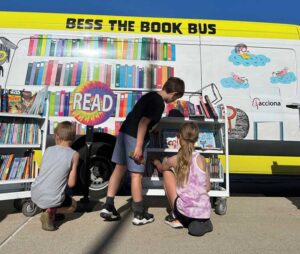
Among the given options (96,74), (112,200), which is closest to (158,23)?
(96,74)

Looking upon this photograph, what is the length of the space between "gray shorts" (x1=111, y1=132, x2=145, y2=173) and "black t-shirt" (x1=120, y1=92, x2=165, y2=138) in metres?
0.07

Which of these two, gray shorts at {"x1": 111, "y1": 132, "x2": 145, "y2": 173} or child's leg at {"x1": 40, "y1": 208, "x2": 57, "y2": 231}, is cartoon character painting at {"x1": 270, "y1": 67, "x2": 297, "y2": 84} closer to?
gray shorts at {"x1": 111, "y1": 132, "x2": 145, "y2": 173}

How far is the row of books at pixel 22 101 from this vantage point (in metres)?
4.91

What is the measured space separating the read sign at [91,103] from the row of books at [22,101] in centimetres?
43

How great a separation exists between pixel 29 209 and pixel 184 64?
3.09m

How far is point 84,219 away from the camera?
4.77m

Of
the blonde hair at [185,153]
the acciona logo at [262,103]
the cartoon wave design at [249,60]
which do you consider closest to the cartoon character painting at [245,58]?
the cartoon wave design at [249,60]

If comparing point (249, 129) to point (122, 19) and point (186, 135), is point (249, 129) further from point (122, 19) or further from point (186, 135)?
point (122, 19)

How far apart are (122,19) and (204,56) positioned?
4.59 feet

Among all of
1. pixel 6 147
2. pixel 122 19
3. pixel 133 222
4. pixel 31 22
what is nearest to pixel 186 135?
pixel 133 222

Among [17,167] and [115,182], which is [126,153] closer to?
[115,182]

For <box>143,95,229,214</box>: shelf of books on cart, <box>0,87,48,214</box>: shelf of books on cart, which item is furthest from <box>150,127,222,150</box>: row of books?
<box>0,87,48,214</box>: shelf of books on cart

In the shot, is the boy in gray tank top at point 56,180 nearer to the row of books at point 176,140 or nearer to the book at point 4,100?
the book at point 4,100

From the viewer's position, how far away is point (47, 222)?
14.0ft
